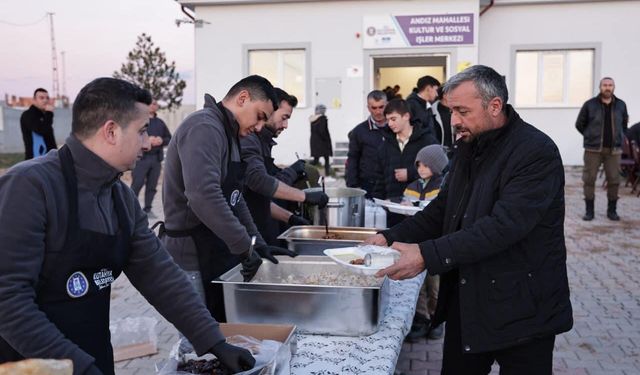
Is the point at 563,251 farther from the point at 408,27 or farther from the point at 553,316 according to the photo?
the point at 408,27

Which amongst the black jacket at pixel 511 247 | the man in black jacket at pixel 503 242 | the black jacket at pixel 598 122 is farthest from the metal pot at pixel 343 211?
the black jacket at pixel 598 122

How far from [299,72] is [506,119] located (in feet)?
43.2

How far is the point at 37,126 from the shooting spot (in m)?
7.62

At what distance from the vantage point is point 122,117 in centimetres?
161

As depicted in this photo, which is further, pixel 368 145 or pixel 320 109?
pixel 320 109

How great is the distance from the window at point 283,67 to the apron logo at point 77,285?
13.5 meters

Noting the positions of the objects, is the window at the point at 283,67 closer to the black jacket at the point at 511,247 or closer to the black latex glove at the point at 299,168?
the black latex glove at the point at 299,168

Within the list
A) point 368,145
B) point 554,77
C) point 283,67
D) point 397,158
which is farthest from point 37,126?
point 554,77

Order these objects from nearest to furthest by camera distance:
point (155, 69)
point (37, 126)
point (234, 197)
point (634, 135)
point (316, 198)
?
point (234, 197), point (316, 198), point (37, 126), point (634, 135), point (155, 69)

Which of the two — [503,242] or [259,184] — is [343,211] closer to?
[259,184]

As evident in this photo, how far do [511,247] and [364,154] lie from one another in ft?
11.0

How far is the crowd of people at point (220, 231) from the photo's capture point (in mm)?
1500

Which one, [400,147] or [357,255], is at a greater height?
[400,147]

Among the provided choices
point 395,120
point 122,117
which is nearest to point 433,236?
point 122,117
